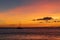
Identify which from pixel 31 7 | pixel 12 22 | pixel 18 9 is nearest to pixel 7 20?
pixel 12 22

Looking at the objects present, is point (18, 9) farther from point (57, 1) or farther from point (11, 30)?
point (57, 1)

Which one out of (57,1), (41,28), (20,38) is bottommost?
(20,38)

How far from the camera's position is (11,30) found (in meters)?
1.21

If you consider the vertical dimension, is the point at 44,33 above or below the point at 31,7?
below

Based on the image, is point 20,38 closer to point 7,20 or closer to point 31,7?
point 7,20

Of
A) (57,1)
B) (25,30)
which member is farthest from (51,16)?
(25,30)

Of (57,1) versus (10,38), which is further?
(10,38)

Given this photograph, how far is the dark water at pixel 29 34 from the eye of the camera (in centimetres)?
121

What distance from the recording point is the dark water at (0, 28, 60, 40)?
1.21 m

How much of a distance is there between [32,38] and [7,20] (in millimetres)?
312

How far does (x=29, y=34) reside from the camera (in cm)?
124

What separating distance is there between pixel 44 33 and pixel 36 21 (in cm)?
17

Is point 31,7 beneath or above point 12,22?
above

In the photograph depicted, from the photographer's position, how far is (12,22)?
1.20 metres
